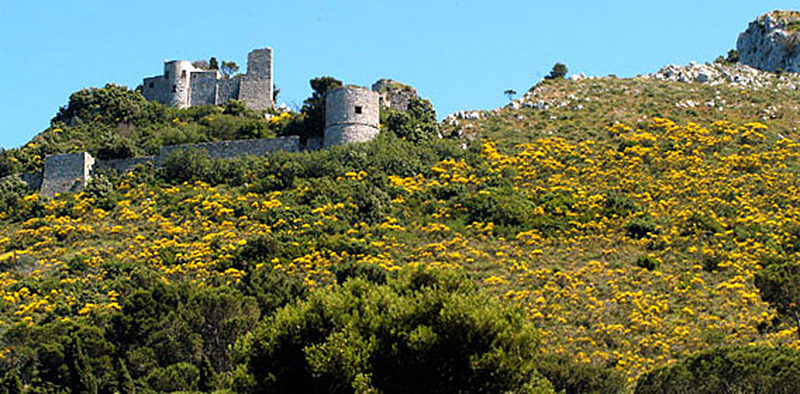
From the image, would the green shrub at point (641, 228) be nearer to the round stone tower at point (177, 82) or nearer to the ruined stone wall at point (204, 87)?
the ruined stone wall at point (204, 87)

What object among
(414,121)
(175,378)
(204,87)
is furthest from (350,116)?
(175,378)

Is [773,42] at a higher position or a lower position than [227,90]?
higher

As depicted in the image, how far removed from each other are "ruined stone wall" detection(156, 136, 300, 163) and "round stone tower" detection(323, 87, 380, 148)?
1.84 metres

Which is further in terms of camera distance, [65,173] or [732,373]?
[65,173]

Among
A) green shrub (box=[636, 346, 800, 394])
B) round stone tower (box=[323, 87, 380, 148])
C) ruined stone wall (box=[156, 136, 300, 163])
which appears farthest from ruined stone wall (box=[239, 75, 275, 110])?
green shrub (box=[636, 346, 800, 394])

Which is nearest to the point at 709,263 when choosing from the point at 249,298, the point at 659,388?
the point at 659,388

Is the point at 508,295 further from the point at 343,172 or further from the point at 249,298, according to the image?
the point at 343,172

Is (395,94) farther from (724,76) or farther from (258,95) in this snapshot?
(724,76)

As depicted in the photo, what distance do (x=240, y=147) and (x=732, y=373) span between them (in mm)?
29699

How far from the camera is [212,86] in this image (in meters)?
65.1

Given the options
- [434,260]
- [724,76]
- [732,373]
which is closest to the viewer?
[732,373]

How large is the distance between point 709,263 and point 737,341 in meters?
7.14

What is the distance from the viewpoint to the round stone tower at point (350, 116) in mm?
55531

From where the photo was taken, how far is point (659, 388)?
32219 mm
